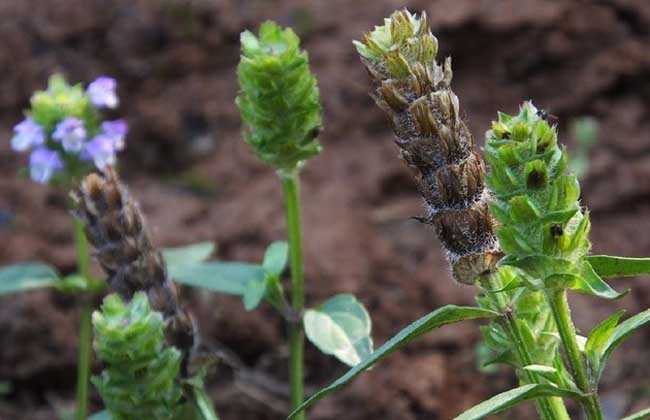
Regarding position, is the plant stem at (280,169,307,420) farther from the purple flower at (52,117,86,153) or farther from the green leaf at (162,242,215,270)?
the purple flower at (52,117,86,153)

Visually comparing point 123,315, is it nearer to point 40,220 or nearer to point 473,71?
point 40,220

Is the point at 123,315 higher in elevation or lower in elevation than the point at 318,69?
lower

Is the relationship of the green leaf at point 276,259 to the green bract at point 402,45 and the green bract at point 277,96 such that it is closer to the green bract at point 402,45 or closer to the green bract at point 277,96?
the green bract at point 277,96

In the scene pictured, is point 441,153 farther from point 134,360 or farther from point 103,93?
point 103,93

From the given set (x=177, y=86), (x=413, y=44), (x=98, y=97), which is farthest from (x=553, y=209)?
(x=177, y=86)

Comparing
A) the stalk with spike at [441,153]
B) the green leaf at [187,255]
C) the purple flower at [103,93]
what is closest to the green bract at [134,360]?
the stalk with spike at [441,153]

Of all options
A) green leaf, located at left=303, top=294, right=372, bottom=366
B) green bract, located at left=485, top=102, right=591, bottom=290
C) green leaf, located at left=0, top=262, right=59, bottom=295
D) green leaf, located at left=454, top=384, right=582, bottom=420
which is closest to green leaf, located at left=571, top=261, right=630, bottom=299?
green bract, located at left=485, top=102, right=591, bottom=290
